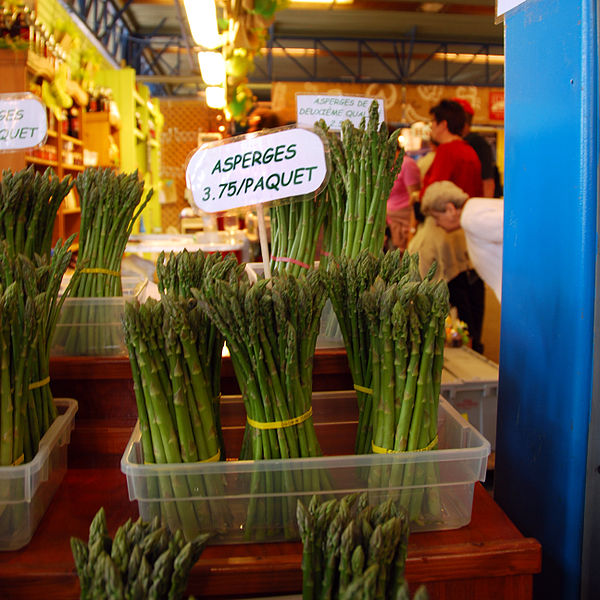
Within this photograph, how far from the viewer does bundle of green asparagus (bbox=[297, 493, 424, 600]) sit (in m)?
0.82

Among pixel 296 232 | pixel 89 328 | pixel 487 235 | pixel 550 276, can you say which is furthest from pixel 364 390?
pixel 487 235

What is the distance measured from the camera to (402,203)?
4.75 meters

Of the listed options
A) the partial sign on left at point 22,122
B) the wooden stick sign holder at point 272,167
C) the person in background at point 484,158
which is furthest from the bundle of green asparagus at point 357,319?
the person in background at point 484,158

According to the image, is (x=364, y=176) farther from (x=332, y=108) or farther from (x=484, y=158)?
(x=484, y=158)

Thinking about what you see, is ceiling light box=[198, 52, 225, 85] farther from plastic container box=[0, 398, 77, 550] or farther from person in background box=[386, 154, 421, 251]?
plastic container box=[0, 398, 77, 550]

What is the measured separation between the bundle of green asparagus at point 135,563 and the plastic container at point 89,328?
70cm

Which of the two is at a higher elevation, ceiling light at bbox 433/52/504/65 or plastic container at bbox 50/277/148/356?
ceiling light at bbox 433/52/504/65

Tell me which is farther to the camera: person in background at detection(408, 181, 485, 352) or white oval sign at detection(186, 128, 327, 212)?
person in background at detection(408, 181, 485, 352)

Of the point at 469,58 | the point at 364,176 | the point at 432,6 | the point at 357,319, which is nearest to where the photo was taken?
the point at 357,319

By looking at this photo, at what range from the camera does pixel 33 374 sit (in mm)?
1213

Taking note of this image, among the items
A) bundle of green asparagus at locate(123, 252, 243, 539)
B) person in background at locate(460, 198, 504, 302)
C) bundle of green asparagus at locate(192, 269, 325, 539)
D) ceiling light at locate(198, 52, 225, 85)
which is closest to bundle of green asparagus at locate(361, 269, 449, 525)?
bundle of green asparagus at locate(192, 269, 325, 539)

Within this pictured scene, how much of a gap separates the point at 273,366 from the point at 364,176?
0.77m

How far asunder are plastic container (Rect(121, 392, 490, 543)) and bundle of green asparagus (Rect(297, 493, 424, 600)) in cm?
14

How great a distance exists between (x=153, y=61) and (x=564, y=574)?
545 inches
